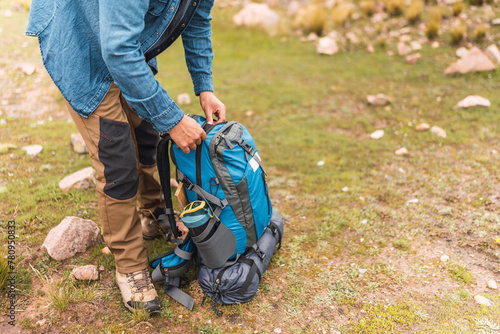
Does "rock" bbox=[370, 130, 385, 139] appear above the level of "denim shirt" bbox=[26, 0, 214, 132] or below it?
below

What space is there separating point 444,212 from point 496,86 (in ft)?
11.2

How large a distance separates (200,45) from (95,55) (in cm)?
80

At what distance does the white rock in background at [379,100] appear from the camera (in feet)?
17.6

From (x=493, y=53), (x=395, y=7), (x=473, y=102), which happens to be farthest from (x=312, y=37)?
(x=473, y=102)

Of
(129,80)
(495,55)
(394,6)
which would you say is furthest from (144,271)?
(394,6)

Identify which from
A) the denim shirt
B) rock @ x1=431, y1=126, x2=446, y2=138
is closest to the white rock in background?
rock @ x1=431, y1=126, x2=446, y2=138

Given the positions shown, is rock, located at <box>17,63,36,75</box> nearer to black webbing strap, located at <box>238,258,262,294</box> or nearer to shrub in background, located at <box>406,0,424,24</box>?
black webbing strap, located at <box>238,258,262,294</box>

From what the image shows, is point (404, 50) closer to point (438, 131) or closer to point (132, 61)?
point (438, 131)

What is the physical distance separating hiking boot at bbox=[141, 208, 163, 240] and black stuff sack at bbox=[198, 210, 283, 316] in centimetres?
68

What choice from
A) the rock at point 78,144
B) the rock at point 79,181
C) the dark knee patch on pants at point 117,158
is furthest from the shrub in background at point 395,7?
the dark knee patch on pants at point 117,158

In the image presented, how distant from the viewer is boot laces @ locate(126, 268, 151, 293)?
231 cm

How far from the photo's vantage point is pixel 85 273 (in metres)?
2.46

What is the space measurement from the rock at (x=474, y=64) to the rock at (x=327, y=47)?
105 inches

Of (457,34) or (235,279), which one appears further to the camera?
(457,34)
